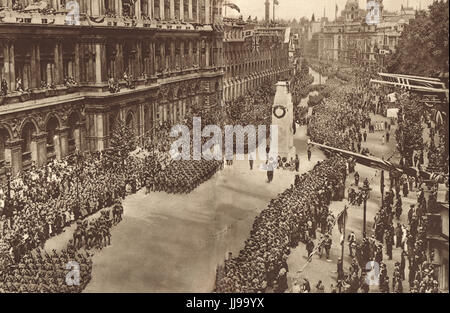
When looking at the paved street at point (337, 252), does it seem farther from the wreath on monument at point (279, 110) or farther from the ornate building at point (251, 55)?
the ornate building at point (251, 55)

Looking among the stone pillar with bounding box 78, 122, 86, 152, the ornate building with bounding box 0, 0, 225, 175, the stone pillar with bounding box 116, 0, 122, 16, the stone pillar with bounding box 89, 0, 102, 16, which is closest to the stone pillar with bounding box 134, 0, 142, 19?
the ornate building with bounding box 0, 0, 225, 175

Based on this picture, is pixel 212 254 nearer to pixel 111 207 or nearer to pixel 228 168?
pixel 111 207

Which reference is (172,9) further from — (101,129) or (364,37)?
(364,37)

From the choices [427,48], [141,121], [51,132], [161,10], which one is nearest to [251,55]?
[161,10]

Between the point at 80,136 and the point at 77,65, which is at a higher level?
the point at 77,65

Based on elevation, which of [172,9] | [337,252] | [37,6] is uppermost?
[172,9]

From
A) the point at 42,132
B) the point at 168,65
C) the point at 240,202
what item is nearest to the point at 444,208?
the point at 240,202

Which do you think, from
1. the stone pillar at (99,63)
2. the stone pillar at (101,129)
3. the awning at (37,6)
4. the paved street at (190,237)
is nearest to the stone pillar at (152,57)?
the stone pillar at (99,63)

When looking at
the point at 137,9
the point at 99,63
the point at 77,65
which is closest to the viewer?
the point at 77,65
